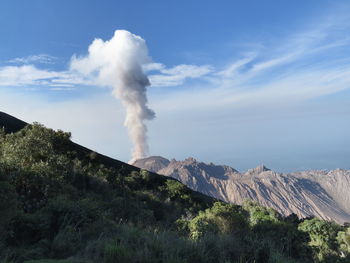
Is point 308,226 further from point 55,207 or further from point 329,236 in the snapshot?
point 55,207

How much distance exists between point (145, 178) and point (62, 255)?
2570 cm

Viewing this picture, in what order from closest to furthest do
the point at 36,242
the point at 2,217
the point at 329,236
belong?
the point at 2,217 → the point at 36,242 → the point at 329,236

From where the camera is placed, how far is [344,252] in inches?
502

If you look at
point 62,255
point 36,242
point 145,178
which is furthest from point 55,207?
point 145,178

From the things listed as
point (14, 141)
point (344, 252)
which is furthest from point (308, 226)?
point (14, 141)

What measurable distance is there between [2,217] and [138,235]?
2.53m

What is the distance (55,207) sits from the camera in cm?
742

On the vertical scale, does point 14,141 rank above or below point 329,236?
above

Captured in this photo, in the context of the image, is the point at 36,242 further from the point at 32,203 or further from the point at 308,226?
the point at 308,226

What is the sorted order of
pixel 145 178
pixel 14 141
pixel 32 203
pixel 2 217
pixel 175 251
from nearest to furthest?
pixel 175 251, pixel 2 217, pixel 32 203, pixel 14 141, pixel 145 178

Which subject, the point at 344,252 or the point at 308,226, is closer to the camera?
the point at 344,252

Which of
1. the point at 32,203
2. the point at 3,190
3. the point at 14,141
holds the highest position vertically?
the point at 14,141

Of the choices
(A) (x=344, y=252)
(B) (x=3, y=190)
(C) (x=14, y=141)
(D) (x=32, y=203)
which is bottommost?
(A) (x=344, y=252)

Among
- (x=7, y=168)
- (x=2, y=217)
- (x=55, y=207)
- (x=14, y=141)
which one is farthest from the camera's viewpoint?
(x=14, y=141)
